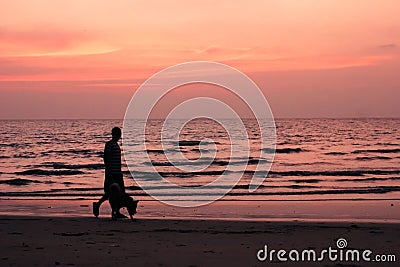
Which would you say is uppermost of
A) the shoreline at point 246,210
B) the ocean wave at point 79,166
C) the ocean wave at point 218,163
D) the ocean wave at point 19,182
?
the ocean wave at point 218,163

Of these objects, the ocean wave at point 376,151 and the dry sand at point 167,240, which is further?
the ocean wave at point 376,151

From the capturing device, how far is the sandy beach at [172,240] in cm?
902

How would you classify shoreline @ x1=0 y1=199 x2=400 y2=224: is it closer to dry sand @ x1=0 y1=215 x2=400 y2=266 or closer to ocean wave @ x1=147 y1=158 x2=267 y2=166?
dry sand @ x1=0 y1=215 x2=400 y2=266

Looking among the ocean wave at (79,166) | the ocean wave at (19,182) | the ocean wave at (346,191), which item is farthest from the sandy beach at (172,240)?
the ocean wave at (79,166)

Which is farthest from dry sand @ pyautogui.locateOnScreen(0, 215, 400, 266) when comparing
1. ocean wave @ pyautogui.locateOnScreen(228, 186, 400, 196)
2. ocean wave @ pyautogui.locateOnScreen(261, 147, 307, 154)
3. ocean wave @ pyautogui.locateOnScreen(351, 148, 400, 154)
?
ocean wave @ pyautogui.locateOnScreen(351, 148, 400, 154)

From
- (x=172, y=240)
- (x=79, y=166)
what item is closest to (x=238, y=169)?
(x=79, y=166)

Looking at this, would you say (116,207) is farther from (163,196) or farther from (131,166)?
(131,166)

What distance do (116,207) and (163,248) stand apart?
11.0ft

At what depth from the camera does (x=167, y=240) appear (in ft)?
35.2

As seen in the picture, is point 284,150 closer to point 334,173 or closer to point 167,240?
point 334,173

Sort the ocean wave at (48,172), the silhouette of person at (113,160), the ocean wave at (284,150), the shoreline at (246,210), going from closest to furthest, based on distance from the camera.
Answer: the silhouette of person at (113,160) < the shoreline at (246,210) < the ocean wave at (48,172) < the ocean wave at (284,150)

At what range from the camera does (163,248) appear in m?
9.95

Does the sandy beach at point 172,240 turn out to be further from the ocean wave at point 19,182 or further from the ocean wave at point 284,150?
the ocean wave at point 284,150

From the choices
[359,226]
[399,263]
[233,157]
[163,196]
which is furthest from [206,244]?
[233,157]
